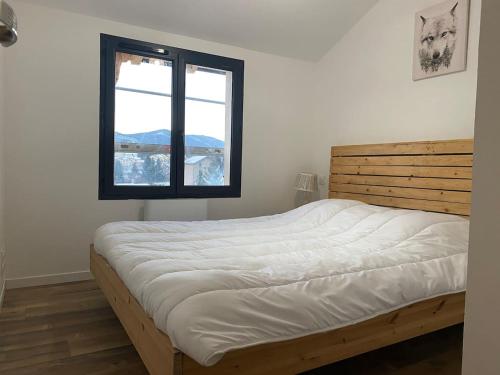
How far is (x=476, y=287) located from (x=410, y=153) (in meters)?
2.71

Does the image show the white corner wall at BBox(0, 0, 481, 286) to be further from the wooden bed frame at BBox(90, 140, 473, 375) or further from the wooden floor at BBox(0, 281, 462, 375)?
the wooden floor at BBox(0, 281, 462, 375)

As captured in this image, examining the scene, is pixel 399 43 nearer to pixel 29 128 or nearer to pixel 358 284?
pixel 358 284

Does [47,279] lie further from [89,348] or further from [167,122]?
[167,122]

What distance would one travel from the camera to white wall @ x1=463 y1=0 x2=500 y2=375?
564mm

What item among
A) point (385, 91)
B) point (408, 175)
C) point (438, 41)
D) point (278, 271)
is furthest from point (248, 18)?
point (278, 271)

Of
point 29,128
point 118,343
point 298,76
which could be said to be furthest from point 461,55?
point 29,128

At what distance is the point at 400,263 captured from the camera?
6.34 ft

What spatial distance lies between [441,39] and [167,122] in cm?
250

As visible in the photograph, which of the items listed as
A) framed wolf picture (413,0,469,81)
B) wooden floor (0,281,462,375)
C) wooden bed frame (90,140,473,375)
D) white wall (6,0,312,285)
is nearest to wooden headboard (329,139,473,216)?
wooden bed frame (90,140,473,375)

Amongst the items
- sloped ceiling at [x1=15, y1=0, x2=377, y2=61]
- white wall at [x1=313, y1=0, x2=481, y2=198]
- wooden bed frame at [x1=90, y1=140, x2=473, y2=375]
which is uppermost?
sloped ceiling at [x1=15, y1=0, x2=377, y2=61]

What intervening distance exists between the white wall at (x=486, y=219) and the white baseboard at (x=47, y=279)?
325cm

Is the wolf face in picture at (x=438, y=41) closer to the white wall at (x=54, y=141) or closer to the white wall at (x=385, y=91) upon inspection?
the white wall at (x=385, y=91)

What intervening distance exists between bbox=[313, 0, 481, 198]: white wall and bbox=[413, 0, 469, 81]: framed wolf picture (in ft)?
0.18

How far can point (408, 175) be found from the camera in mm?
3084
